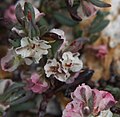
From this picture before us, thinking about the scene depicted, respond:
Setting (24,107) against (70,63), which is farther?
(24,107)

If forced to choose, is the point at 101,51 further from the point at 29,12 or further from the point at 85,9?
the point at 29,12

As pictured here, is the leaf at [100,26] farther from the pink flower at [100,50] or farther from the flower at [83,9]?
the flower at [83,9]

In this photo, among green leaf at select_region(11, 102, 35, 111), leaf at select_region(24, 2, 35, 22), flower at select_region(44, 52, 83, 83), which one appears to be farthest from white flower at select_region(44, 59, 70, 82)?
green leaf at select_region(11, 102, 35, 111)

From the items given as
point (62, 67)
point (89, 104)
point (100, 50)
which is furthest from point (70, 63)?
point (100, 50)

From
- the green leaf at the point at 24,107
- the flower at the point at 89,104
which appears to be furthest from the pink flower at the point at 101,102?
the green leaf at the point at 24,107

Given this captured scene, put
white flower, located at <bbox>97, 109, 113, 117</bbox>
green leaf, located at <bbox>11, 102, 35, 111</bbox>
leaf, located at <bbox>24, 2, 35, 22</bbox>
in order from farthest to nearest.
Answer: green leaf, located at <bbox>11, 102, 35, 111</bbox> → leaf, located at <bbox>24, 2, 35, 22</bbox> → white flower, located at <bbox>97, 109, 113, 117</bbox>

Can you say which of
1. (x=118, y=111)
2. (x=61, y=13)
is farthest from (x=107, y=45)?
(x=118, y=111)

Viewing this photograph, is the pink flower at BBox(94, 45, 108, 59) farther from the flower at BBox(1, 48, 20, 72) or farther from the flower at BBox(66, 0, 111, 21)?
the flower at BBox(1, 48, 20, 72)
